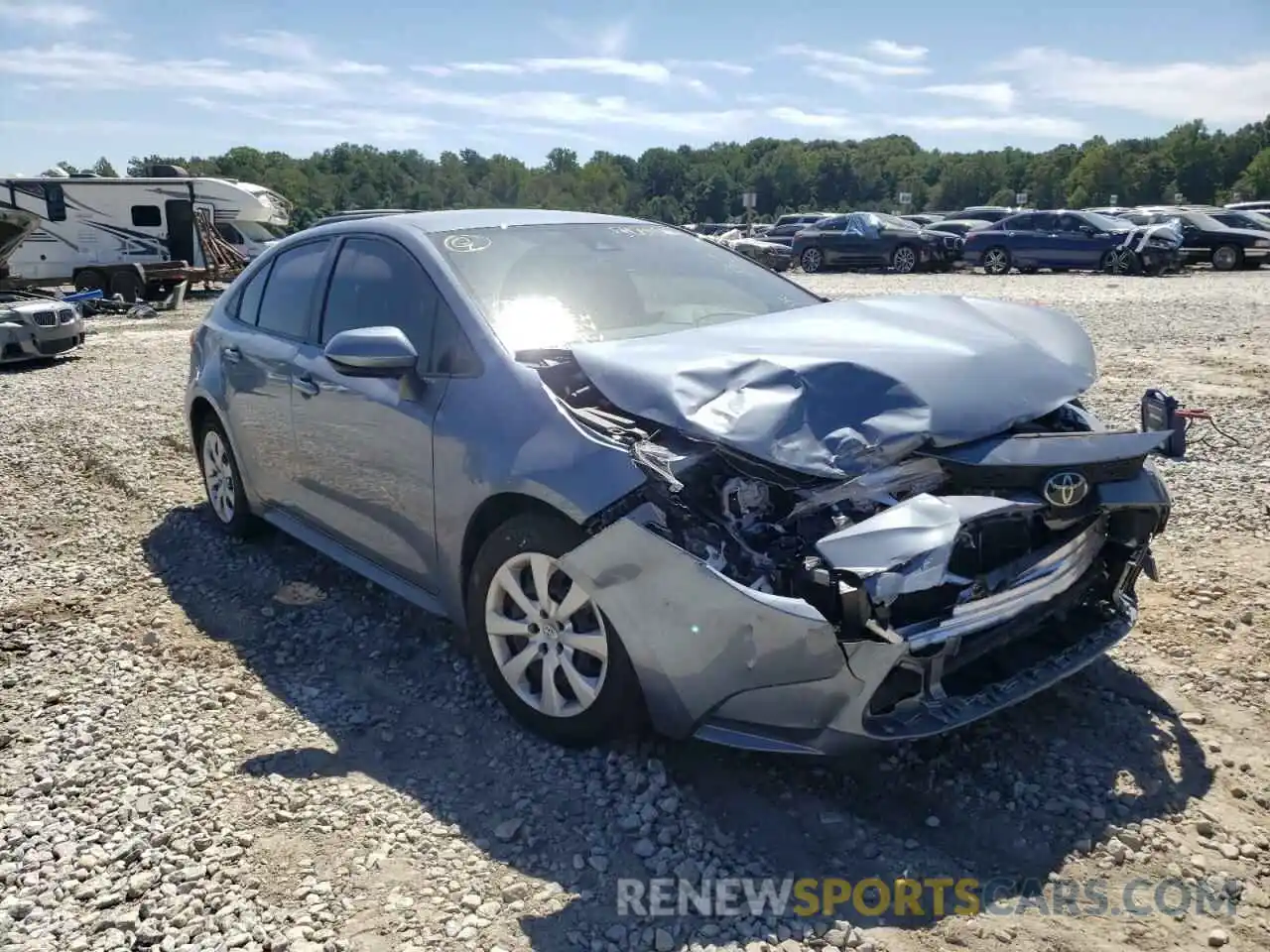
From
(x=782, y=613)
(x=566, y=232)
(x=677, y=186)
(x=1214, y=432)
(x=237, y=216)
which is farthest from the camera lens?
(x=677, y=186)

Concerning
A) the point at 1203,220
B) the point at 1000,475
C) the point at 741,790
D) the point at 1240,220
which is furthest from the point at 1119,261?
the point at 741,790

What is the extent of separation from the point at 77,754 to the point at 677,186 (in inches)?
4540

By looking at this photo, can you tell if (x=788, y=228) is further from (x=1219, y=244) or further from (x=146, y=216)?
(x=146, y=216)

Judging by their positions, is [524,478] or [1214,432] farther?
[1214,432]

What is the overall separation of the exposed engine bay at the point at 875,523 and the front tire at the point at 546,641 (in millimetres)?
295

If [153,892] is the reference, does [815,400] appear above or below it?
above

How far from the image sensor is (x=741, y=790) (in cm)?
303

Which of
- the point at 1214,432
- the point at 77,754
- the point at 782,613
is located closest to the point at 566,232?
the point at 782,613

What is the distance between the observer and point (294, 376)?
174 inches

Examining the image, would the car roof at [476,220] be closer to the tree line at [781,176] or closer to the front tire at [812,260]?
the front tire at [812,260]

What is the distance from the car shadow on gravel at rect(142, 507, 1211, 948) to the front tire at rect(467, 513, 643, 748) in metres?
0.14

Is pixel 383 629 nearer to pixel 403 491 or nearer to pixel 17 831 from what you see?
pixel 403 491

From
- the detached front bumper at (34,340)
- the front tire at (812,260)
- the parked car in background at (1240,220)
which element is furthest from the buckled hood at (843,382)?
the parked car in background at (1240,220)

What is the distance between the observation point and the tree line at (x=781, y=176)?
83.9 m
